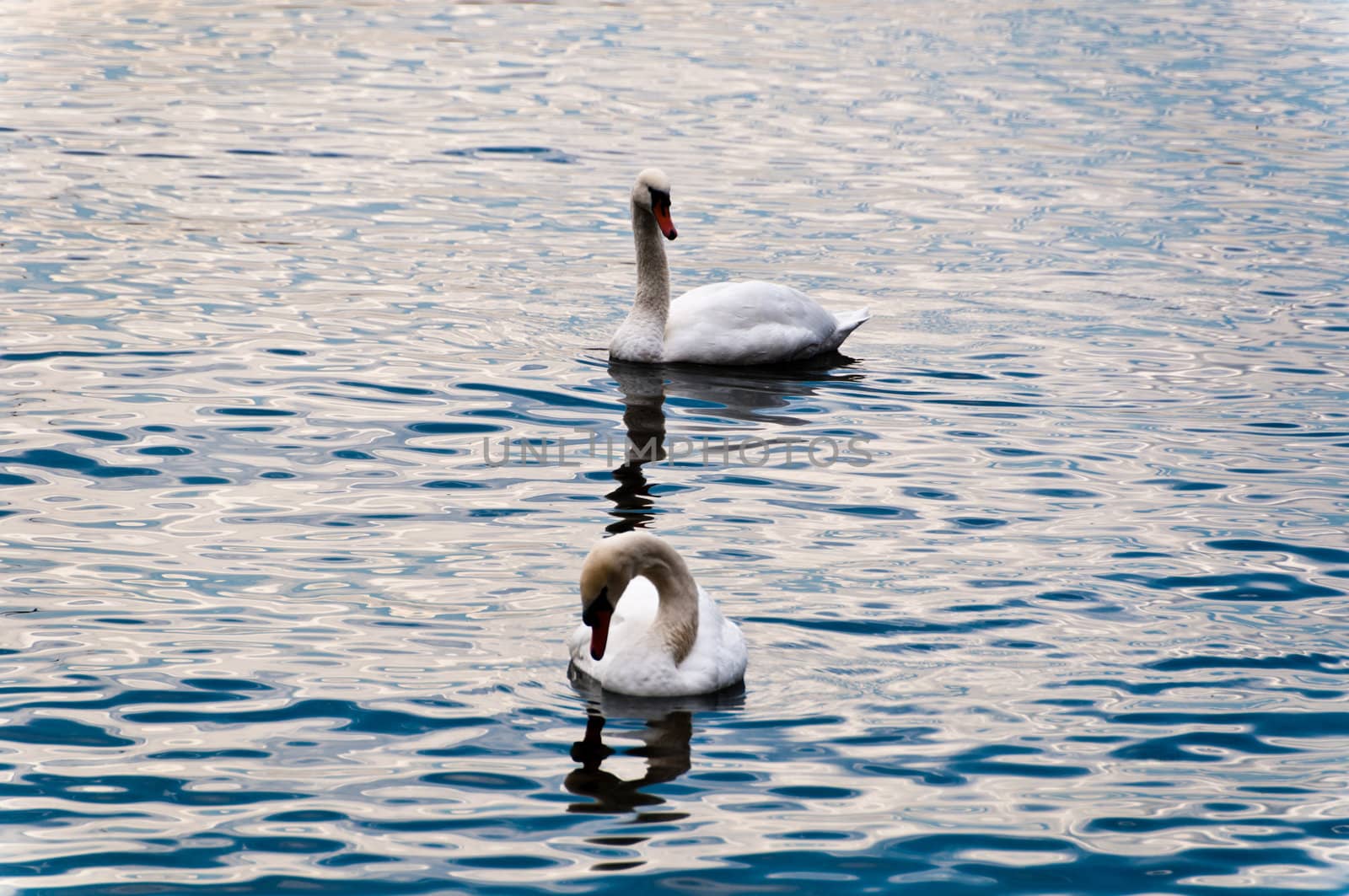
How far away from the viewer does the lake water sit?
8.29 meters

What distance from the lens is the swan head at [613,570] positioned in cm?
923

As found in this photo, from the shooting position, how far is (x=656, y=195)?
1684 cm

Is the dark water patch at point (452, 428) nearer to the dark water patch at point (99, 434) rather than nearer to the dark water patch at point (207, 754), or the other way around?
the dark water patch at point (99, 434)

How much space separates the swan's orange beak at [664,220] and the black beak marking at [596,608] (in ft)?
25.6

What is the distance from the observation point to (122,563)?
11.2m

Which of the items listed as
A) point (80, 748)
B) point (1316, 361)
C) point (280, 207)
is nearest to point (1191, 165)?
point (1316, 361)

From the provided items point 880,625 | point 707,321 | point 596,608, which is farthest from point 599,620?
point 707,321

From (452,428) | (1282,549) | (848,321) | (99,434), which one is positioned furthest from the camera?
(848,321)

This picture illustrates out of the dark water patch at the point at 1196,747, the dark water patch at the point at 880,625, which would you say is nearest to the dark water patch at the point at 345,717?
the dark water patch at the point at 880,625

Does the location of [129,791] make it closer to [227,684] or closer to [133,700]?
[133,700]

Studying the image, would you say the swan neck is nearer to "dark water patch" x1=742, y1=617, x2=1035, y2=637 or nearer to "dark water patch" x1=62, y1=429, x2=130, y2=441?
"dark water patch" x1=62, y1=429, x2=130, y2=441

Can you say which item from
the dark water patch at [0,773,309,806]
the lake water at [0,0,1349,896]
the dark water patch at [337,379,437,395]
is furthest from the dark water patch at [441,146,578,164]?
the dark water patch at [0,773,309,806]

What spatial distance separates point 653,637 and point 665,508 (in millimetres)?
3165

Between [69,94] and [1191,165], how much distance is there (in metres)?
16.7
